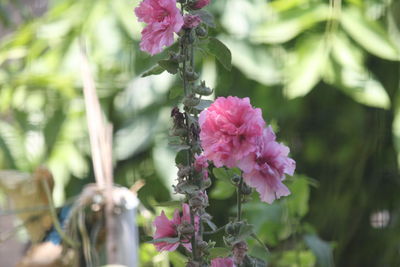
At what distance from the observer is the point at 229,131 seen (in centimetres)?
33

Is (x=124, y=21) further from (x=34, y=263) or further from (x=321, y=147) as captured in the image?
(x=34, y=263)

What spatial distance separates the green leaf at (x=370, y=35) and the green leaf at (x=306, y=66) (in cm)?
4

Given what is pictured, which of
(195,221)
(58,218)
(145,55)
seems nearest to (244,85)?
(145,55)

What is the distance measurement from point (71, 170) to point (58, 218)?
0.44m

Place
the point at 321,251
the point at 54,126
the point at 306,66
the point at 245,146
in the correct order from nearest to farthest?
the point at 245,146 < the point at 321,251 < the point at 306,66 < the point at 54,126

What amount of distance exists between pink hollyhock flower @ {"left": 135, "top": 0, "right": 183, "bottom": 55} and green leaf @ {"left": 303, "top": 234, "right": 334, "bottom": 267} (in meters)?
0.52

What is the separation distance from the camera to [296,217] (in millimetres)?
900

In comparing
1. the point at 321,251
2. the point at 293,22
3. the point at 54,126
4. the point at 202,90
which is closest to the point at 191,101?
the point at 202,90

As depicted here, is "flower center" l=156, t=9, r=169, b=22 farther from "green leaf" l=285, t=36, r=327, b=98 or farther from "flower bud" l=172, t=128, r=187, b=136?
"green leaf" l=285, t=36, r=327, b=98

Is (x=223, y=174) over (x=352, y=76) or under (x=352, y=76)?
over

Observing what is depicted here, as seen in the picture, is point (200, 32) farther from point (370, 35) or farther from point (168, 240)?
point (370, 35)

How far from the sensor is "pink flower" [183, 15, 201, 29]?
344 millimetres

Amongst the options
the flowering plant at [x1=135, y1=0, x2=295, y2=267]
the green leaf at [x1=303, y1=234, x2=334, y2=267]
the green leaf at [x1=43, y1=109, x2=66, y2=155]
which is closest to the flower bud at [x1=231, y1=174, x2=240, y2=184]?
the flowering plant at [x1=135, y1=0, x2=295, y2=267]

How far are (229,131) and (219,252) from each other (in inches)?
2.4
